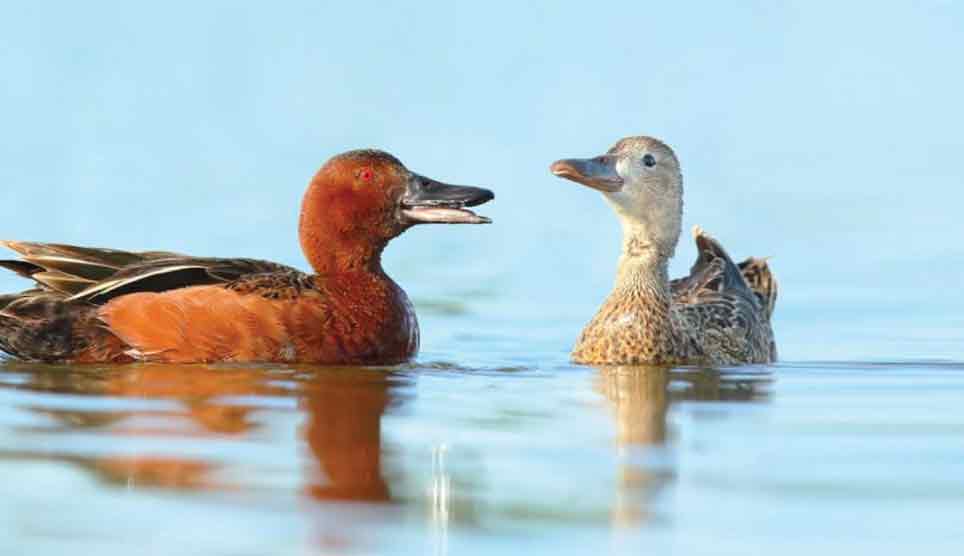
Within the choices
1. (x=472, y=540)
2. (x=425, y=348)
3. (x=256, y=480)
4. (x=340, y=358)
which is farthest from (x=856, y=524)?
(x=425, y=348)

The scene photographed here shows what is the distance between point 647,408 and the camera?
30.1 feet

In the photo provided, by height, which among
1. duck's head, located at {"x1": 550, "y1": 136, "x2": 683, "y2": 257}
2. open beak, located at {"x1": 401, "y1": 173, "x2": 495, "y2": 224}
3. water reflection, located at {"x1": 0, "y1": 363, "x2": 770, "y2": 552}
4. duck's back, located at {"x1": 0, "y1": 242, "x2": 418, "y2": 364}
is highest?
duck's head, located at {"x1": 550, "y1": 136, "x2": 683, "y2": 257}

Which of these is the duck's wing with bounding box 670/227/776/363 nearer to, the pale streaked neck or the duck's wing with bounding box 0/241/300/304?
the pale streaked neck

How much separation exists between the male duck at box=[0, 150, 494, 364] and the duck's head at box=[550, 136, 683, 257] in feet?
3.00

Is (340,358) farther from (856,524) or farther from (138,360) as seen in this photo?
(856,524)

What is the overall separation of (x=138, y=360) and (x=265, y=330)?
0.63m

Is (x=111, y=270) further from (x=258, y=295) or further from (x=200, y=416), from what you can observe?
(x=200, y=416)

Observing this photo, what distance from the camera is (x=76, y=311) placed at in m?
10.8

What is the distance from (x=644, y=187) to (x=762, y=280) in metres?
2.50

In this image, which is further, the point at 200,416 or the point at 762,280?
the point at 762,280

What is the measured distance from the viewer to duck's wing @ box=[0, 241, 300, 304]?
1071cm

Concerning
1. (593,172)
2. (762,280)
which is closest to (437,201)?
(593,172)

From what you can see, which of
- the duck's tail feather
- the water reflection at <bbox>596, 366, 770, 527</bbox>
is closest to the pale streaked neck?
the water reflection at <bbox>596, 366, 770, 527</bbox>

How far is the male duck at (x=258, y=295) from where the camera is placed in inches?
413
